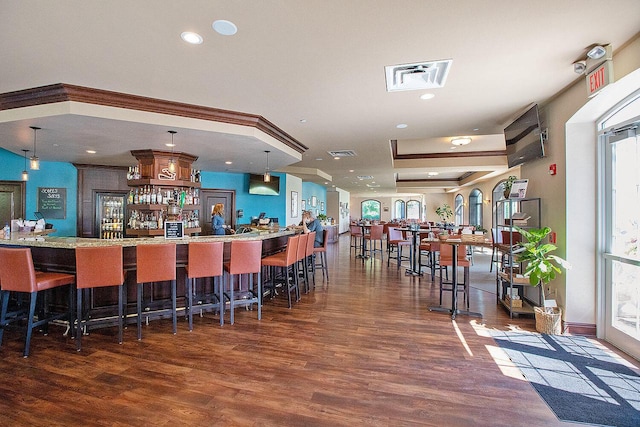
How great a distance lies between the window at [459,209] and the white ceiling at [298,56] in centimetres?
1157

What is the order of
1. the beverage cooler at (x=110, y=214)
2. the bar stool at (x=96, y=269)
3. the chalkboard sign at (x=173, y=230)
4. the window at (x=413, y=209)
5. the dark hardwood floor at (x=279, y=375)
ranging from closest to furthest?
the dark hardwood floor at (x=279, y=375) → the bar stool at (x=96, y=269) → the chalkboard sign at (x=173, y=230) → the beverage cooler at (x=110, y=214) → the window at (x=413, y=209)

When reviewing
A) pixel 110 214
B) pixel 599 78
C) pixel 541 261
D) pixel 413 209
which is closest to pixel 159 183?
pixel 110 214

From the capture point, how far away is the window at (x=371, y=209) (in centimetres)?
2343

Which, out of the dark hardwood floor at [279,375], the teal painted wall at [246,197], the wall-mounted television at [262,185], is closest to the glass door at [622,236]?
the dark hardwood floor at [279,375]

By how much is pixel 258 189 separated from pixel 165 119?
505 cm

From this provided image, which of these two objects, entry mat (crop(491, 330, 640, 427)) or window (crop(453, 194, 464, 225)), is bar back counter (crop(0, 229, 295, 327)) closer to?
entry mat (crop(491, 330, 640, 427))

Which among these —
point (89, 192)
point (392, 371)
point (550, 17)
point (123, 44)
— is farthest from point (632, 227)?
point (89, 192)

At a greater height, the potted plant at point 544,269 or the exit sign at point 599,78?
the exit sign at point 599,78

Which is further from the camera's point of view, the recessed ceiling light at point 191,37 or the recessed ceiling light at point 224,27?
the recessed ceiling light at point 191,37

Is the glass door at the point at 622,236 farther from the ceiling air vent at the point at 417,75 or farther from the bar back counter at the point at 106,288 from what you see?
the bar back counter at the point at 106,288

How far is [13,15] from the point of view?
2.21 metres

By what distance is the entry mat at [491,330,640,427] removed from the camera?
6.90 ft

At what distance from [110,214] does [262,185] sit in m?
3.92

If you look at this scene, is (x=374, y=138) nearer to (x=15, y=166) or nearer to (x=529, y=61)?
(x=529, y=61)
